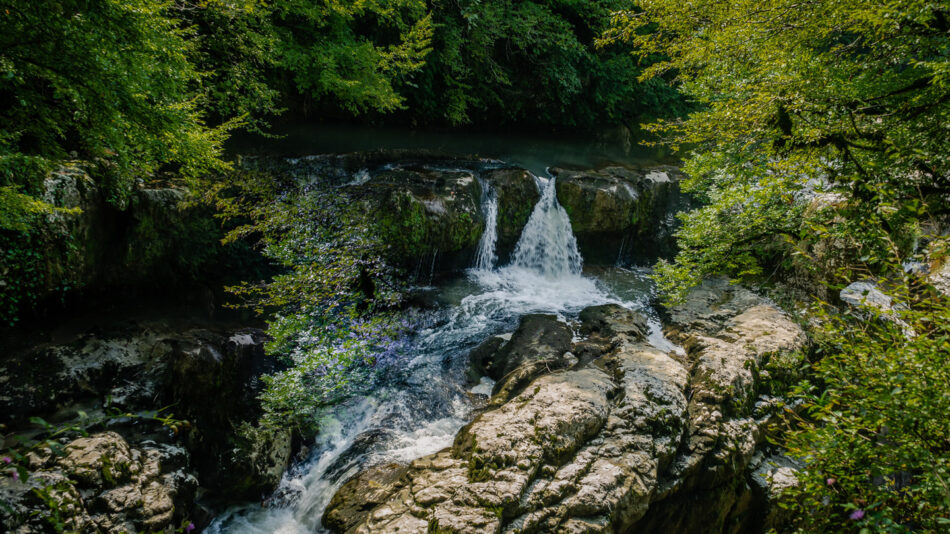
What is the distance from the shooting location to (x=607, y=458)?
12.1ft

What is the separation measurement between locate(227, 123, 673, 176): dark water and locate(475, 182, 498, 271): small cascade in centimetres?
239

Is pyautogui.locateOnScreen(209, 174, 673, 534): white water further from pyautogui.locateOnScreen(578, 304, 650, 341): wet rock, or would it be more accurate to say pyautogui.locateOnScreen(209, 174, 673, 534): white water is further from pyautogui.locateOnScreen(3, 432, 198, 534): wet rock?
pyautogui.locateOnScreen(3, 432, 198, 534): wet rock

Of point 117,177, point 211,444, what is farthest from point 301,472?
point 117,177

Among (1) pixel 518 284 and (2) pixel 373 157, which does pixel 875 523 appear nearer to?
(1) pixel 518 284

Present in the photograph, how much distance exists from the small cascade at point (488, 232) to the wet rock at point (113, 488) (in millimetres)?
6540

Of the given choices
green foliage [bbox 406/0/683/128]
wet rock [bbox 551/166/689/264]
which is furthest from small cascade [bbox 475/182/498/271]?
green foliage [bbox 406/0/683/128]

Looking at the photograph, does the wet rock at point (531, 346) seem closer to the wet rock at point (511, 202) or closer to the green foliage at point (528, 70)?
the wet rock at point (511, 202)

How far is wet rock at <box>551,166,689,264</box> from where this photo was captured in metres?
10.6

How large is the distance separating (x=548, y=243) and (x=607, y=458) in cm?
697

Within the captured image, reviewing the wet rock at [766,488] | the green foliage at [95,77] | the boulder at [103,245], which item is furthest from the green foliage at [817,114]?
the boulder at [103,245]

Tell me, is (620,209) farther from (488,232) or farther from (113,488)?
(113,488)

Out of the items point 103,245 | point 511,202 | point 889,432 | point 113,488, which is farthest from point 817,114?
point 103,245

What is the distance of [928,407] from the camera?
1.91m

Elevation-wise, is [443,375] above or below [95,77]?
below
